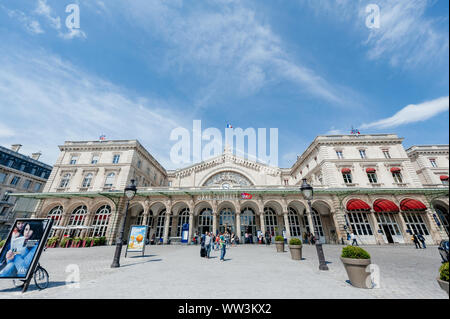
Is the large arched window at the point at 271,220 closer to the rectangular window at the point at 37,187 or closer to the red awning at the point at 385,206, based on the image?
the red awning at the point at 385,206

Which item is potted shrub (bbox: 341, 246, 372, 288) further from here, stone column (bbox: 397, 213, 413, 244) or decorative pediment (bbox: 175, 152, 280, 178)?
decorative pediment (bbox: 175, 152, 280, 178)

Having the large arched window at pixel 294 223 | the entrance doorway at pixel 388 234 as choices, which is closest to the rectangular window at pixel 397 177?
the entrance doorway at pixel 388 234

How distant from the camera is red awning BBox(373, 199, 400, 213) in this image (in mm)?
21047

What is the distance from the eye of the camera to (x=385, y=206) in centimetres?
2123

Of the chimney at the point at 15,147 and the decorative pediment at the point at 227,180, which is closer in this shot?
the decorative pediment at the point at 227,180

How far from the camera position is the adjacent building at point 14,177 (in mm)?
33531

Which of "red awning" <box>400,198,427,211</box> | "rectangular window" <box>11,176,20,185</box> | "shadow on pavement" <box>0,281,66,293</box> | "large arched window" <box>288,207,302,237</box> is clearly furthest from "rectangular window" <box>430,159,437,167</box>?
"rectangular window" <box>11,176,20,185</box>

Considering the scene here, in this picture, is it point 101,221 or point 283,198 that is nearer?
point 283,198

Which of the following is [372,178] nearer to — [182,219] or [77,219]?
[182,219]

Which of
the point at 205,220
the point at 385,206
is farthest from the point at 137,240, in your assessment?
the point at 385,206

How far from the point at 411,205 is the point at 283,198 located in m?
15.0

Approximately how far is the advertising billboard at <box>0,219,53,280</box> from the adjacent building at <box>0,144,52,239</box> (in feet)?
132

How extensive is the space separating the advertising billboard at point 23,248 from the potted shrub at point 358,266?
1028 centimetres
